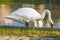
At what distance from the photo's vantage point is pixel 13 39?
7.88 metres

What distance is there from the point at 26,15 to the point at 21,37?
1.95 meters

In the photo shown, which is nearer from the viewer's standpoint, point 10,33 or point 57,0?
point 10,33

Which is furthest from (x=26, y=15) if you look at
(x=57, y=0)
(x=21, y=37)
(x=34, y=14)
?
(x=57, y=0)

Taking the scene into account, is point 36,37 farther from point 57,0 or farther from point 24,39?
point 57,0

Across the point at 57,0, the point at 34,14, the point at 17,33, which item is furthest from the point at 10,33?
the point at 57,0

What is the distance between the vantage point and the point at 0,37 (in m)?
8.04

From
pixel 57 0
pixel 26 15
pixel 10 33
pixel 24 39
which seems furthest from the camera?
pixel 57 0

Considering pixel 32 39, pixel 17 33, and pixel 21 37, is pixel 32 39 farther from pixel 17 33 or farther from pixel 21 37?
pixel 17 33

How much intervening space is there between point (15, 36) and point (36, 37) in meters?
0.59

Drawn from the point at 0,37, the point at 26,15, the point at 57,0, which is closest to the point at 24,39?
the point at 0,37

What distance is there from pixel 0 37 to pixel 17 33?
88 centimetres

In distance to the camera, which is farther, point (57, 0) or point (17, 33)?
point (57, 0)

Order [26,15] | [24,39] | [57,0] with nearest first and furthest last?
1. [24,39]
2. [26,15]
3. [57,0]

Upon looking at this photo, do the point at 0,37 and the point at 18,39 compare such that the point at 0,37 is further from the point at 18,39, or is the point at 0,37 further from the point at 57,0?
the point at 57,0
